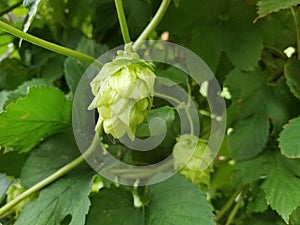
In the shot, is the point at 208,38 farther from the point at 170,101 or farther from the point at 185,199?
the point at 185,199

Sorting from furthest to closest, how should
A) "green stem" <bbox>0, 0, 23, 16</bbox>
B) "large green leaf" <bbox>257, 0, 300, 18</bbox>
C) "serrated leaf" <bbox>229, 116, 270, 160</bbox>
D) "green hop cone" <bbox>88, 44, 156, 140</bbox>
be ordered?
1. "green stem" <bbox>0, 0, 23, 16</bbox>
2. "serrated leaf" <bbox>229, 116, 270, 160</bbox>
3. "large green leaf" <bbox>257, 0, 300, 18</bbox>
4. "green hop cone" <bbox>88, 44, 156, 140</bbox>

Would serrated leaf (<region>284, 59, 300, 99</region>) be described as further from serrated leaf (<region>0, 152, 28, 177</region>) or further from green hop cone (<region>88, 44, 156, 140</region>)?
Result: serrated leaf (<region>0, 152, 28, 177</region>)

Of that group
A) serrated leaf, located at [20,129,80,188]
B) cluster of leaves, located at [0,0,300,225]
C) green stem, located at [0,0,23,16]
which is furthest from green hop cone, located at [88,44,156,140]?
green stem, located at [0,0,23,16]

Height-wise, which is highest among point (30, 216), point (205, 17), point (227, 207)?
point (205, 17)

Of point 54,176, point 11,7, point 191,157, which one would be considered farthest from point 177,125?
point 11,7

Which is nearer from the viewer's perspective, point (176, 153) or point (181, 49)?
point (176, 153)

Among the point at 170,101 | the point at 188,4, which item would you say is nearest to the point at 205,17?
the point at 188,4
